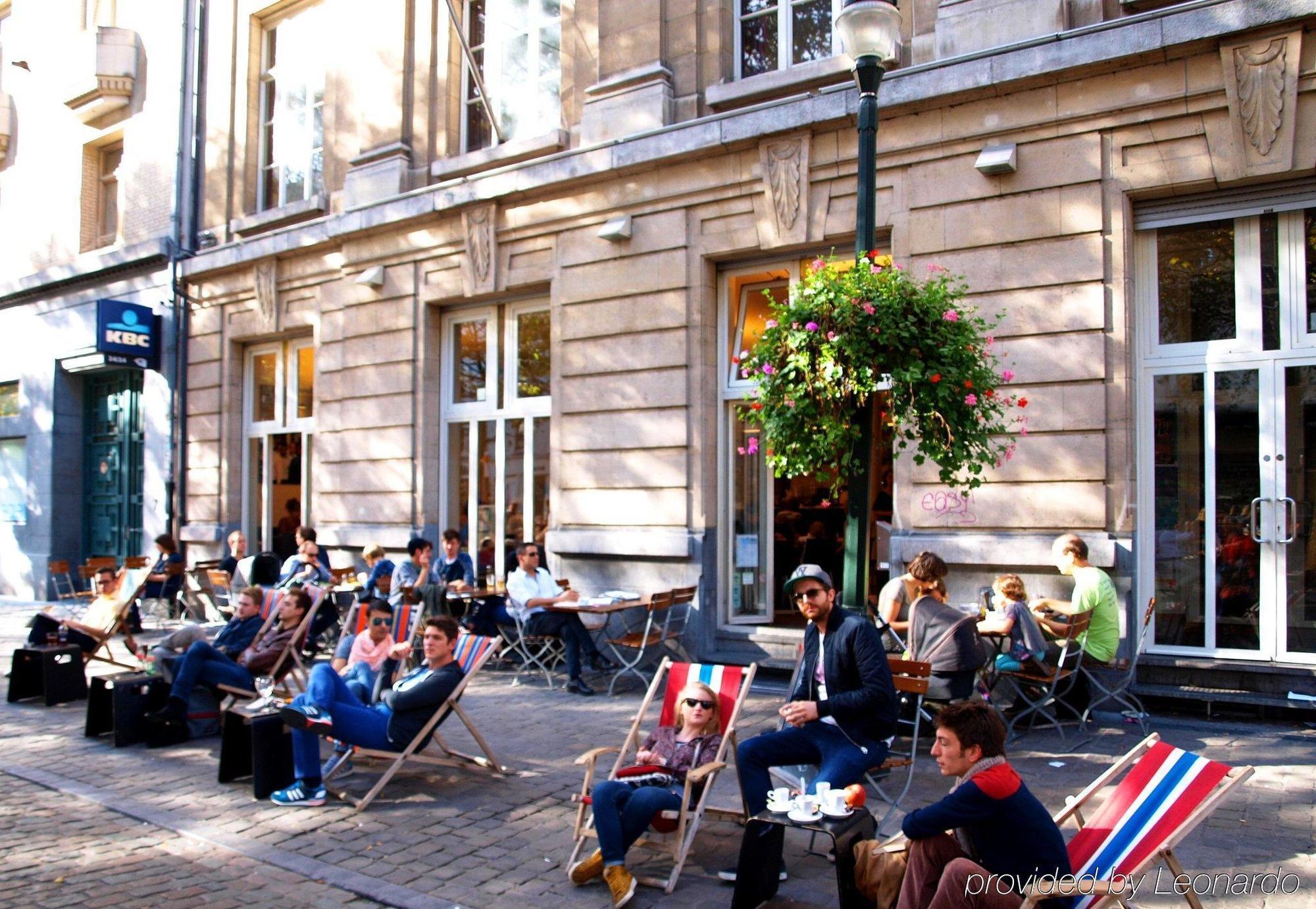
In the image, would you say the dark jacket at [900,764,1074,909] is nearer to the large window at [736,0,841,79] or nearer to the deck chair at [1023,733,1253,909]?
the deck chair at [1023,733,1253,909]

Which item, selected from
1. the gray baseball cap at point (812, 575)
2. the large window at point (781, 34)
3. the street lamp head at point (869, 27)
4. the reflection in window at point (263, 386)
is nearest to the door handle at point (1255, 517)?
the gray baseball cap at point (812, 575)

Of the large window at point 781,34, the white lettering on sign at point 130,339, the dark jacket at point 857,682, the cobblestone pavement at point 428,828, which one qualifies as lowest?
the cobblestone pavement at point 428,828

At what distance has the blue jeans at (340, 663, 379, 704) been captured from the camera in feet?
22.9

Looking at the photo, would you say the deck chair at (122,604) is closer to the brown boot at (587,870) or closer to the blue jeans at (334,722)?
the blue jeans at (334,722)

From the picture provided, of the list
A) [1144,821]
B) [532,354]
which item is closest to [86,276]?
[532,354]

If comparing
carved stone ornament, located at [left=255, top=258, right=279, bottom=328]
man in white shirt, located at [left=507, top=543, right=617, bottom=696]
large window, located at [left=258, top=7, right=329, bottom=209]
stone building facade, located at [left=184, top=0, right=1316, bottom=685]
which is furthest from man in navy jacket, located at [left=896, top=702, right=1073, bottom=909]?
large window, located at [left=258, top=7, right=329, bottom=209]

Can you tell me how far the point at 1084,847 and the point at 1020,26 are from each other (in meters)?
7.29

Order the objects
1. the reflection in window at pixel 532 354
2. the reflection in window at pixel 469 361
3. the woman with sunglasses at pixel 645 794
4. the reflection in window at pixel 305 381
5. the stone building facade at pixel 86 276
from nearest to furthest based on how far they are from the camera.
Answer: the woman with sunglasses at pixel 645 794
the reflection in window at pixel 532 354
the reflection in window at pixel 469 361
the reflection in window at pixel 305 381
the stone building facade at pixel 86 276

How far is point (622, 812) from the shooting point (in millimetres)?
4781

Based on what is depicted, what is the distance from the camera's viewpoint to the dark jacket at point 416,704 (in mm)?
6199

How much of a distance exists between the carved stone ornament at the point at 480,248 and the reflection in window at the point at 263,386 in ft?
17.0

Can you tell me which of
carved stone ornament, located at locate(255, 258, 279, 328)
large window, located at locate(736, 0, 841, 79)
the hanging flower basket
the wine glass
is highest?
large window, located at locate(736, 0, 841, 79)

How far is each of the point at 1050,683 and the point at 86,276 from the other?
17551 mm

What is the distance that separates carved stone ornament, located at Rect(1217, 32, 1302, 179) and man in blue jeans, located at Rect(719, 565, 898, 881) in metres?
5.28
